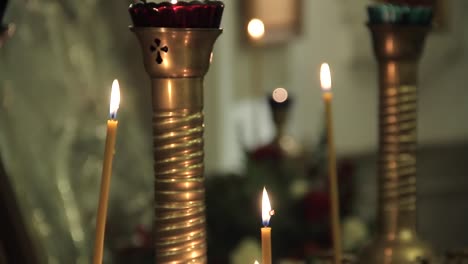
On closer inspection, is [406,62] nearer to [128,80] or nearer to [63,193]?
[63,193]

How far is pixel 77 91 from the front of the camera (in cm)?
140

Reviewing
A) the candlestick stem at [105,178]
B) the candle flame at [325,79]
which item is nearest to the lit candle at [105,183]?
the candlestick stem at [105,178]

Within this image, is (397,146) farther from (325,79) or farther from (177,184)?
(177,184)

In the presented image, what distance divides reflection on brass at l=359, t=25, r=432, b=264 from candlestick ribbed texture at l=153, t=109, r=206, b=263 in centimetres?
26

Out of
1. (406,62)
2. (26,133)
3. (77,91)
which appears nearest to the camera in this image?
(406,62)

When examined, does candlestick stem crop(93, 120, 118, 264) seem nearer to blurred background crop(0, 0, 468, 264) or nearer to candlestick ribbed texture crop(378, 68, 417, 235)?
blurred background crop(0, 0, 468, 264)

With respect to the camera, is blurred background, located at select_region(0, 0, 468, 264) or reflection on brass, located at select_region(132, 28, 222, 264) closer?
reflection on brass, located at select_region(132, 28, 222, 264)

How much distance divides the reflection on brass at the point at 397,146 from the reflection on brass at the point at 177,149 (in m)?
0.26

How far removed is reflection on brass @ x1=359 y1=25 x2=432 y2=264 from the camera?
76cm

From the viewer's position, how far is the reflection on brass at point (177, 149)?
1.77 ft

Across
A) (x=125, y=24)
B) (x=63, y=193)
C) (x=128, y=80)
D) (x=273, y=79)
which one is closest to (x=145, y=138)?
(x=128, y=80)

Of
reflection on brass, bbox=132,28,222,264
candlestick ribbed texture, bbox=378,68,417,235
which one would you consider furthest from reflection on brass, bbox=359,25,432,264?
reflection on brass, bbox=132,28,222,264

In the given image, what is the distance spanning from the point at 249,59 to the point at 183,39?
187 cm

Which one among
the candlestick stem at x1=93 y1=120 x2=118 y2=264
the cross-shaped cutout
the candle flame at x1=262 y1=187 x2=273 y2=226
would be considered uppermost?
the cross-shaped cutout
